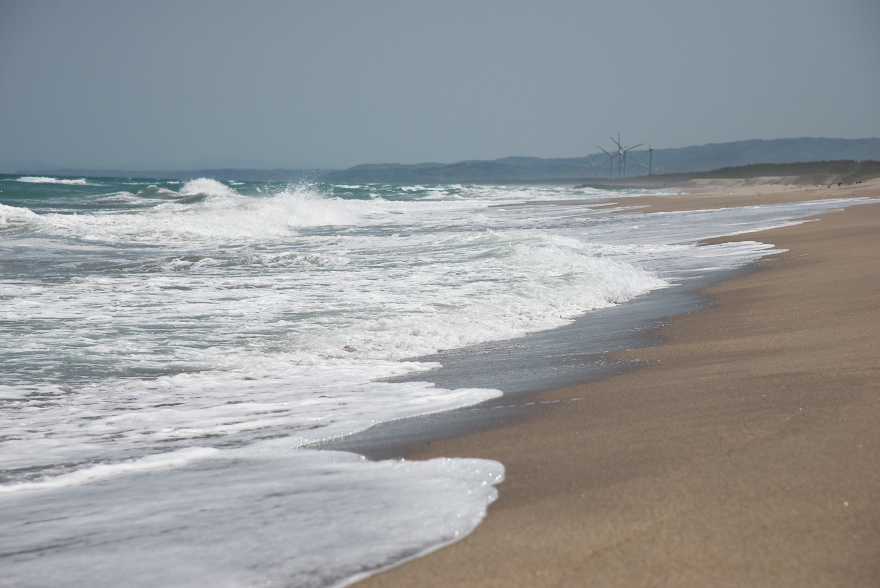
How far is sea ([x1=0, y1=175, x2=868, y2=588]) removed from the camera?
2152mm

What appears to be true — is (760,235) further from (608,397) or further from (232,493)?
(232,493)

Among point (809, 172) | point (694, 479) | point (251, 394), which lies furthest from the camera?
point (809, 172)

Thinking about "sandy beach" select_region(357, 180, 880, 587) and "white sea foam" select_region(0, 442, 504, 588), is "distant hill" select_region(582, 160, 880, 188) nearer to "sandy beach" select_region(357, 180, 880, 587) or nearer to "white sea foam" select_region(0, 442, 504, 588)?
"sandy beach" select_region(357, 180, 880, 587)

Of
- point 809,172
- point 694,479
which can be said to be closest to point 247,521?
point 694,479

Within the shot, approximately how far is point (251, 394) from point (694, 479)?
2.94 meters

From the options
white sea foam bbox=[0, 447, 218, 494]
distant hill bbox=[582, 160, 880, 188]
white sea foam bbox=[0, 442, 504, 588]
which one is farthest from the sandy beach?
distant hill bbox=[582, 160, 880, 188]

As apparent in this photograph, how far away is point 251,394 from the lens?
14.6 feet

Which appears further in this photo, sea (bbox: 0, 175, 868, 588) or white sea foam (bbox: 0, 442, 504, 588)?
sea (bbox: 0, 175, 868, 588)

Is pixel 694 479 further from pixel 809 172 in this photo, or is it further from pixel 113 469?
pixel 809 172

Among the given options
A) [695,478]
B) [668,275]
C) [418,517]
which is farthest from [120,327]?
[668,275]

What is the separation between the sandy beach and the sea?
8.6 inches

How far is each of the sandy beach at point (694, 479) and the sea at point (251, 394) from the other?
0.72ft

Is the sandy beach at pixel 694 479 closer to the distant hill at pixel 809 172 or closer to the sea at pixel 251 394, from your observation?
the sea at pixel 251 394

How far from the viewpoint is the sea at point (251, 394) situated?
7.06 feet
